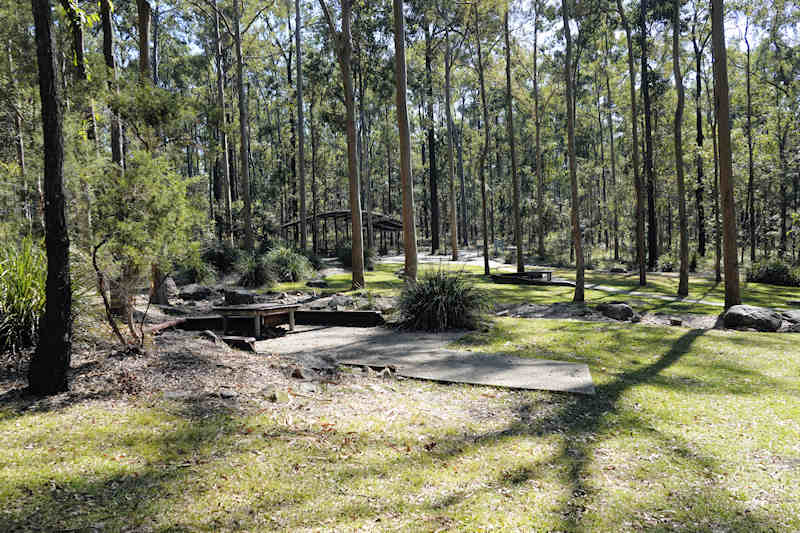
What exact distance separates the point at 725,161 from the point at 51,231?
472 inches

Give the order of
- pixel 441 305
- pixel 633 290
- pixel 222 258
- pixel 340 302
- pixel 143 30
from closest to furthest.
→ pixel 441 305 → pixel 143 30 → pixel 340 302 → pixel 633 290 → pixel 222 258

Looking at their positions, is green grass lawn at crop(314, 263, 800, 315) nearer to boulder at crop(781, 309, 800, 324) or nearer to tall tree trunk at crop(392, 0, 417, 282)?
tall tree trunk at crop(392, 0, 417, 282)

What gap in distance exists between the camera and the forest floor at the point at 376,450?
111 inches

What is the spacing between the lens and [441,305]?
847 centimetres

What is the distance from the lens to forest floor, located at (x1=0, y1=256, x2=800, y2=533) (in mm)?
2818

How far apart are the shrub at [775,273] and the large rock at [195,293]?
67.9ft

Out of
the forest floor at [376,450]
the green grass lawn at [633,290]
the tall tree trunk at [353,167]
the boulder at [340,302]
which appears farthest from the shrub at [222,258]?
the forest floor at [376,450]

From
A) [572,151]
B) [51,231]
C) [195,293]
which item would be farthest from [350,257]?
[51,231]

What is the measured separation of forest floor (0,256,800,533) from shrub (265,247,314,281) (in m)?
11.2

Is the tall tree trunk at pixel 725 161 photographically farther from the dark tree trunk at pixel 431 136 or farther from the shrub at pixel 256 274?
the dark tree trunk at pixel 431 136

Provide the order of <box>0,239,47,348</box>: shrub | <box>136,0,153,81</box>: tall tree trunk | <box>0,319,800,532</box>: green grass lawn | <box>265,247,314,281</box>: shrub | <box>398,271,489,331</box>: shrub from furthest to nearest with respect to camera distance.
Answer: <box>265,247,314,281</box>: shrub → <box>136,0,153,81</box>: tall tree trunk → <box>398,271,489,331</box>: shrub → <box>0,239,47,348</box>: shrub → <box>0,319,800,532</box>: green grass lawn

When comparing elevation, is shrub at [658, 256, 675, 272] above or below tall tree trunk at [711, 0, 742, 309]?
below

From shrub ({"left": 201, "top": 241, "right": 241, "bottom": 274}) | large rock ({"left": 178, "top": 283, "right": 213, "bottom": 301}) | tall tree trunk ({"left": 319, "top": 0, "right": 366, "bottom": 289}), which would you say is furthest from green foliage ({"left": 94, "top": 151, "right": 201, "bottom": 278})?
shrub ({"left": 201, "top": 241, "right": 241, "bottom": 274})

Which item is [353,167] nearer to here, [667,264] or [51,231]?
[51,231]
